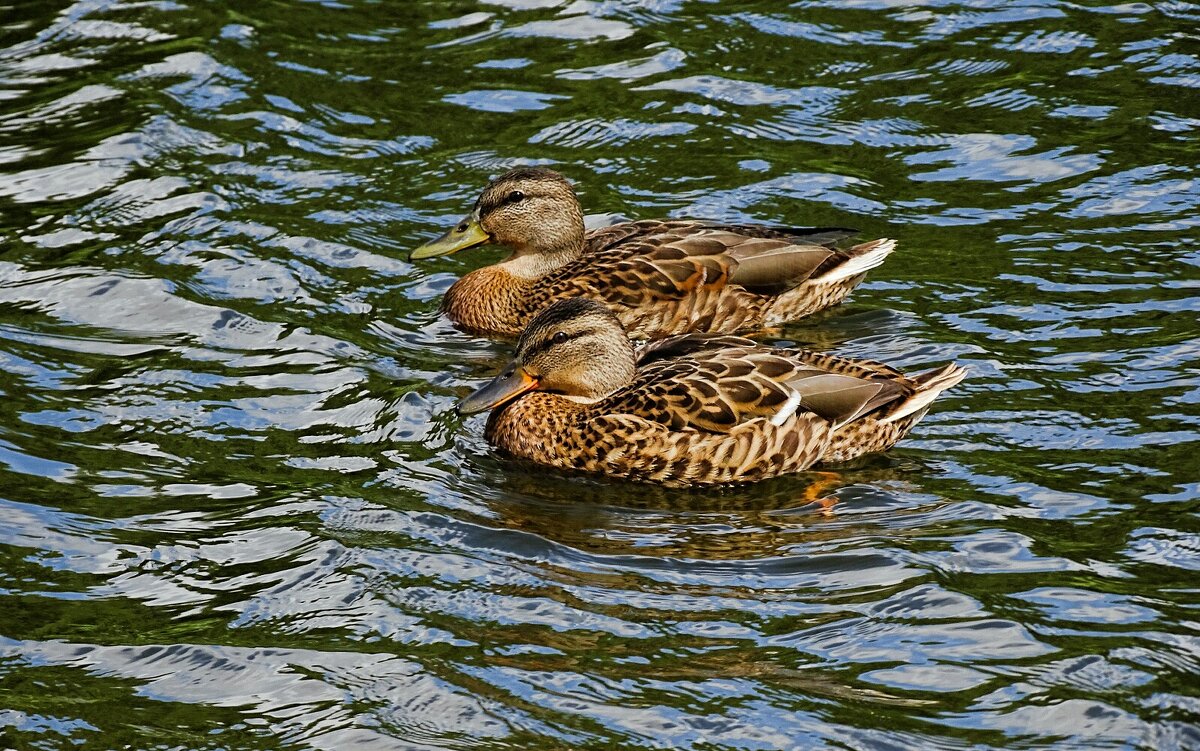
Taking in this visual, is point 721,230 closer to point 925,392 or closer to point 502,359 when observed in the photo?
point 502,359

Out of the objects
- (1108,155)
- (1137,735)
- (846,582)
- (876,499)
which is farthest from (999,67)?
(1137,735)

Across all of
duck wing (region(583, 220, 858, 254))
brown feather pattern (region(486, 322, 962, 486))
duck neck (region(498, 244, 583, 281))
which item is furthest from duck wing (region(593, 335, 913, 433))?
duck neck (region(498, 244, 583, 281))

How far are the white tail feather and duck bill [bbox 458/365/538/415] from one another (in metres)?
2.20

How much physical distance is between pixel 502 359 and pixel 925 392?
2.91m

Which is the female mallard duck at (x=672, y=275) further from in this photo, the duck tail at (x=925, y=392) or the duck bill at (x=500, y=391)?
the duck tail at (x=925, y=392)

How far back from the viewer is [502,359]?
1034 cm

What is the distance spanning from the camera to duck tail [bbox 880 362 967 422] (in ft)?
Result: 27.7

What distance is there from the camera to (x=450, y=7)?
1441 centimetres

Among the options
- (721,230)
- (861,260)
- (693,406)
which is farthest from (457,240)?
(693,406)

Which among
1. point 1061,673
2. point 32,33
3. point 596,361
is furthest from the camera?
point 32,33

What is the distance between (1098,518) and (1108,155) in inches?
182

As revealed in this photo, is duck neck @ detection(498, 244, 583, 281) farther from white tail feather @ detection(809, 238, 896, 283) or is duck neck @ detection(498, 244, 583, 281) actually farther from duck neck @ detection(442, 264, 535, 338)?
white tail feather @ detection(809, 238, 896, 283)

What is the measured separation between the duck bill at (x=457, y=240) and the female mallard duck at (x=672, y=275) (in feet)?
0.26

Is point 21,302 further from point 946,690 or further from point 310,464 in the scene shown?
point 946,690
